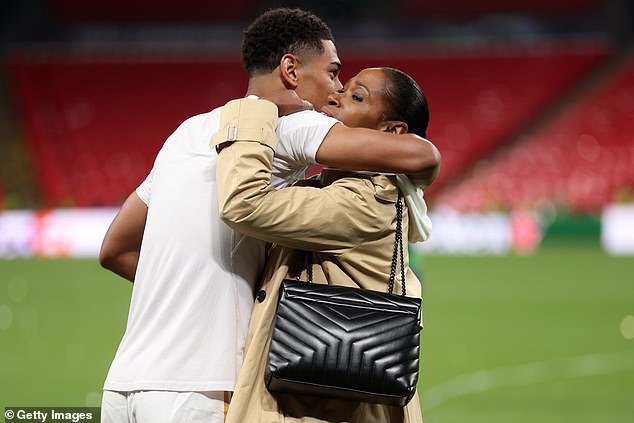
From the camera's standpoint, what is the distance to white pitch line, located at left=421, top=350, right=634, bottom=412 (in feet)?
28.8

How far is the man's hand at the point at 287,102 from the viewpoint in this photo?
10.5 feet

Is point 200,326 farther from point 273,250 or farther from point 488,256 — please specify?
point 488,256

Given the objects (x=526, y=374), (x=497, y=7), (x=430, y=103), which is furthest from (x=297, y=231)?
(x=497, y=7)

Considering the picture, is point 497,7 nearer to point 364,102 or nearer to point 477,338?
point 477,338

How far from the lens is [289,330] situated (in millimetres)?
2852

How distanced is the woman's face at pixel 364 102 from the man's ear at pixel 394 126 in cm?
2

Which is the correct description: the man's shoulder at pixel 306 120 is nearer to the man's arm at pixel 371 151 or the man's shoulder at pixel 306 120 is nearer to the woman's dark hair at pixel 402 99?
the man's arm at pixel 371 151

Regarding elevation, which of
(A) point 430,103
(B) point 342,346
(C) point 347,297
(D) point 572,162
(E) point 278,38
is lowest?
Answer: (B) point 342,346

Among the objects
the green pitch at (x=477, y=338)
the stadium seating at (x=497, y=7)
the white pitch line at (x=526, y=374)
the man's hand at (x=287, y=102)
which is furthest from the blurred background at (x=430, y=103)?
A: the man's hand at (x=287, y=102)

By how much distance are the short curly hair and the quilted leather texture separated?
32.4 inches

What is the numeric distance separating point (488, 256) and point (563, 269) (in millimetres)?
2746

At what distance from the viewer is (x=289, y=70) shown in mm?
3258

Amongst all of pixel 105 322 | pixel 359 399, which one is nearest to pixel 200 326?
pixel 359 399

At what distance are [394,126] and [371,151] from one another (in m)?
0.29
